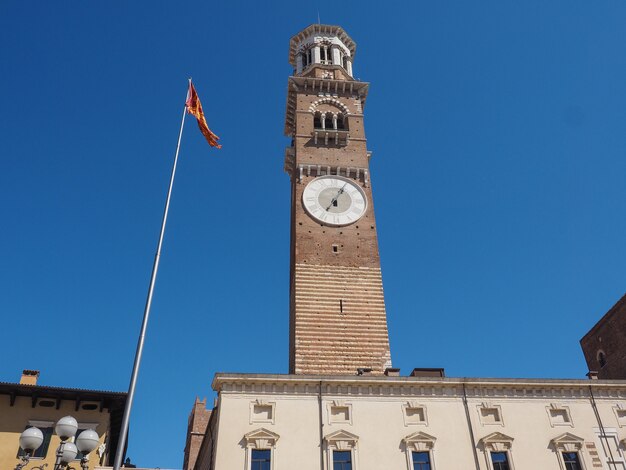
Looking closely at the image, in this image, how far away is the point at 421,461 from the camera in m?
21.6

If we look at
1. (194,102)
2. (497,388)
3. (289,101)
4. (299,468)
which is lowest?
(299,468)

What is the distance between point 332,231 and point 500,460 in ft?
54.9

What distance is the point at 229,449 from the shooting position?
68.7ft

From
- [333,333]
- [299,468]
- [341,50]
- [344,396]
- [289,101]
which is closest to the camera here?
[299,468]

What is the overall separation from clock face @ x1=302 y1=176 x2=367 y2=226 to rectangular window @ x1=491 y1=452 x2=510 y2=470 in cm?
1681

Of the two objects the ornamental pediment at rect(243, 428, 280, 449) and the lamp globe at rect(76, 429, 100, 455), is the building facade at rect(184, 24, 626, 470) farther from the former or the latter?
the lamp globe at rect(76, 429, 100, 455)

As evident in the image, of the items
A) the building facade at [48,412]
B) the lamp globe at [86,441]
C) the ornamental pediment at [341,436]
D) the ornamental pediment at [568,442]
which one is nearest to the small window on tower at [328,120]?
the building facade at [48,412]

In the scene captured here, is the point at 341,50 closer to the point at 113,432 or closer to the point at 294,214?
the point at 294,214

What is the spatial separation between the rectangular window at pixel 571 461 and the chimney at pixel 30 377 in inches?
922

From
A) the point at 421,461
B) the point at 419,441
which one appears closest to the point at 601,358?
the point at 419,441

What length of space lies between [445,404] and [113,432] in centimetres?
1675

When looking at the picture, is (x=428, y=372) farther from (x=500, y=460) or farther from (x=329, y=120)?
(x=329, y=120)

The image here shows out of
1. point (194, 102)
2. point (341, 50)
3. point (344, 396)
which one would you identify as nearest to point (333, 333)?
point (344, 396)

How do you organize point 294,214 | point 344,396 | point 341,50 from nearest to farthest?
point 344,396 < point 294,214 < point 341,50
